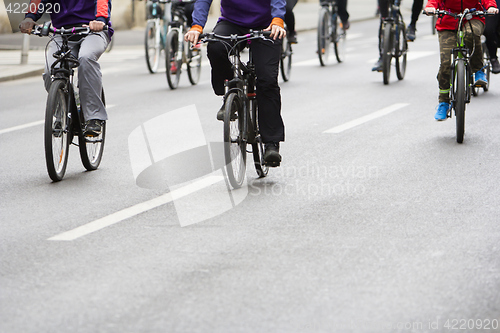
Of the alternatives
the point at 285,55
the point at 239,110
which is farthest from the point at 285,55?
the point at 239,110

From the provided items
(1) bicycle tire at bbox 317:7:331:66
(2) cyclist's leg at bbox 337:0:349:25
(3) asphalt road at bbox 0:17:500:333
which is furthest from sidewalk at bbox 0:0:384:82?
(3) asphalt road at bbox 0:17:500:333

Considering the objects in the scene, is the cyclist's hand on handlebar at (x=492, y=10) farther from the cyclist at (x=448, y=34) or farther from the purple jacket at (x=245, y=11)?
the purple jacket at (x=245, y=11)

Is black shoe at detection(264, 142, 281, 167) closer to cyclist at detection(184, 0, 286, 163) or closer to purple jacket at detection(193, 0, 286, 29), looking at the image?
cyclist at detection(184, 0, 286, 163)

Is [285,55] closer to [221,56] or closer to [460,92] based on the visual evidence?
[460,92]

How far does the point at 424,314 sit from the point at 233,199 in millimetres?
2515

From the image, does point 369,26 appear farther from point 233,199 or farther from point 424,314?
point 424,314

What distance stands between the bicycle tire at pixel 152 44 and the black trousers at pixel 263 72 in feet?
28.3

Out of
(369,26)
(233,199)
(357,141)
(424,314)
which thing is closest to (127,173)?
(233,199)

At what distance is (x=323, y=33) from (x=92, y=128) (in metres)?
9.03

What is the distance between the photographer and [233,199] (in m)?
6.17

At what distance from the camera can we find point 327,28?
50.6 feet

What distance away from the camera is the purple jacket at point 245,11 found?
6.21 m

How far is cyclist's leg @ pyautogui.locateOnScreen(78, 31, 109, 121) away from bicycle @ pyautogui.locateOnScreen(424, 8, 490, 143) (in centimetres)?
313

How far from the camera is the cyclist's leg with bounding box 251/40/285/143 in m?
6.20
